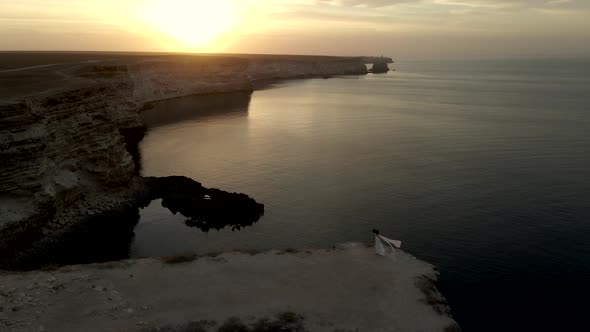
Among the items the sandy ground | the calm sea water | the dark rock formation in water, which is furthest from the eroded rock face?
the sandy ground

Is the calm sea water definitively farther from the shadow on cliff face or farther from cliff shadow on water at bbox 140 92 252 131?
cliff shadow on water at bbox 140 92 252 131

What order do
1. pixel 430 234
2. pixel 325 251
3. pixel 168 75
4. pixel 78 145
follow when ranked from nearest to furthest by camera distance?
pixel 325 251, pixel 430 234, pixel 78 145, pixel 168 75

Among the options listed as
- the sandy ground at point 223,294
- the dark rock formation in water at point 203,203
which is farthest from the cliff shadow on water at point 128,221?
the sandy ground at point 223,294

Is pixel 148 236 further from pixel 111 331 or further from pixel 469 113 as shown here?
pixel 469 113

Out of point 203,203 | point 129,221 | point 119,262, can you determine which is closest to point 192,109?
point 203,203

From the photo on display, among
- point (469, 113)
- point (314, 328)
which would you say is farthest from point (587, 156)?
point (314, 328)

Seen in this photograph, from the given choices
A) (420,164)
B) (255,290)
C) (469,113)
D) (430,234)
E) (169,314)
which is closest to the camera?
(169,314)

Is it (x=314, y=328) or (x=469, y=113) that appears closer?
(x=314, y=328)

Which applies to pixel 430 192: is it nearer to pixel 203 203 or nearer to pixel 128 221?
pixel 203 203
